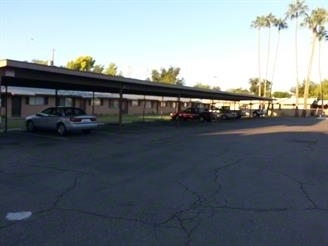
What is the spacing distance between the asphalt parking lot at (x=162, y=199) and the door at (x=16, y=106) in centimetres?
3078

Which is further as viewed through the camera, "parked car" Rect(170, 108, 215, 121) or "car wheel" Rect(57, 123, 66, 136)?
"parked car" Rect(170, 108, 215, 121)

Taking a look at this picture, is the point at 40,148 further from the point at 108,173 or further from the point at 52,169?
the point at 108,173

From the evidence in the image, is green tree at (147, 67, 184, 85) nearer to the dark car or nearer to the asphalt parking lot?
the dark car

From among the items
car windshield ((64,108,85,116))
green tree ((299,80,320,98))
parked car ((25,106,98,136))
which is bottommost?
parked car ((25,106,98,136))

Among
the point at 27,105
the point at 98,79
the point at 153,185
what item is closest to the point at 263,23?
the point at 27,105

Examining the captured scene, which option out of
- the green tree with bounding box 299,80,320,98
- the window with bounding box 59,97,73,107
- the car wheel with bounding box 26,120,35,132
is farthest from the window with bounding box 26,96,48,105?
the green tree with bounding box 299,80,320,98

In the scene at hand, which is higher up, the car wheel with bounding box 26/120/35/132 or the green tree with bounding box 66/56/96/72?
the green tree with bounding box 66/56/96/72

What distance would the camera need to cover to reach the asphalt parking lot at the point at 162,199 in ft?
19.7

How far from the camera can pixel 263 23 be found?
298 ft

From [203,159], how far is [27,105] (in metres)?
35.0

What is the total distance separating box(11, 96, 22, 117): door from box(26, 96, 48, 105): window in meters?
1.03

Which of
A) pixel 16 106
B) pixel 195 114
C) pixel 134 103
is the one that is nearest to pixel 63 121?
pixel 16 106

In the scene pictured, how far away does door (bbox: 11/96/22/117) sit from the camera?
144 ft

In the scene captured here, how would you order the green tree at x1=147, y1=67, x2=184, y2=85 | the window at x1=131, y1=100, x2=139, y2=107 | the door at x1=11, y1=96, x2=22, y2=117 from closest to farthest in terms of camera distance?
1. the door at x1=11, y1=96, x2=22, y2=117
2. the window at x1=131, y1=100, x2=139, y2=107
3. the green tree at x1=147, y1=67, x2=184, y2=85
